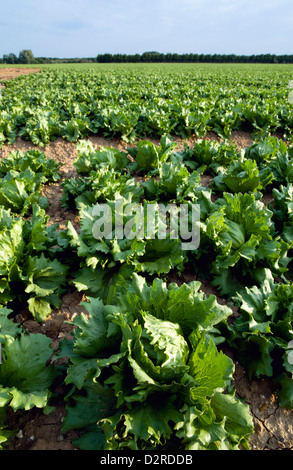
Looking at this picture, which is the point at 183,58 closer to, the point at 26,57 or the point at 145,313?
the point at 26,57

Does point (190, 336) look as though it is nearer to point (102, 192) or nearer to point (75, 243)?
point (75, 243)

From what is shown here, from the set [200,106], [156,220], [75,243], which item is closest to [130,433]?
[75,243]

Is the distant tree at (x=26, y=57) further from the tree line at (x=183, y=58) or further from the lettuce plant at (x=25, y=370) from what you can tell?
the lettuce plant at (x=25, y=370)

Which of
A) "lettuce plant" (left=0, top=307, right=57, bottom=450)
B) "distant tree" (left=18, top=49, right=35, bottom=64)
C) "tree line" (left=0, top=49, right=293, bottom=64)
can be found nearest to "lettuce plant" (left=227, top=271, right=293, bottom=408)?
"lettuce plant" (left=0, top=307, right=57, bottom=450)

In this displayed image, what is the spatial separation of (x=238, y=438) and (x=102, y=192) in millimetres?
3262

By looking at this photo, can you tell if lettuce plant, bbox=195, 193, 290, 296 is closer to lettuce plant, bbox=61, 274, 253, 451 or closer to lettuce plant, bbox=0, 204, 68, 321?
lettuce plant, bbox=61, 274, 253, 451

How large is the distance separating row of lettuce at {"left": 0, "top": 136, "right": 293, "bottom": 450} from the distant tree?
287 ft

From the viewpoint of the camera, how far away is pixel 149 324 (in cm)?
199

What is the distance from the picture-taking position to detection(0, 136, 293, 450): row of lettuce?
6.25 ft

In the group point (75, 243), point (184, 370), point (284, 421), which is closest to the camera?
point (184, 370)

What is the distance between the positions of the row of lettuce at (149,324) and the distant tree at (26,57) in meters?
87.4

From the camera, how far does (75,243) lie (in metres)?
3.03

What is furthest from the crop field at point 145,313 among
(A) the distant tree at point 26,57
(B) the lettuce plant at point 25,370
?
(A) the distant tree at point 26,57

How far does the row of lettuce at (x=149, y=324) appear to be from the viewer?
191cm
